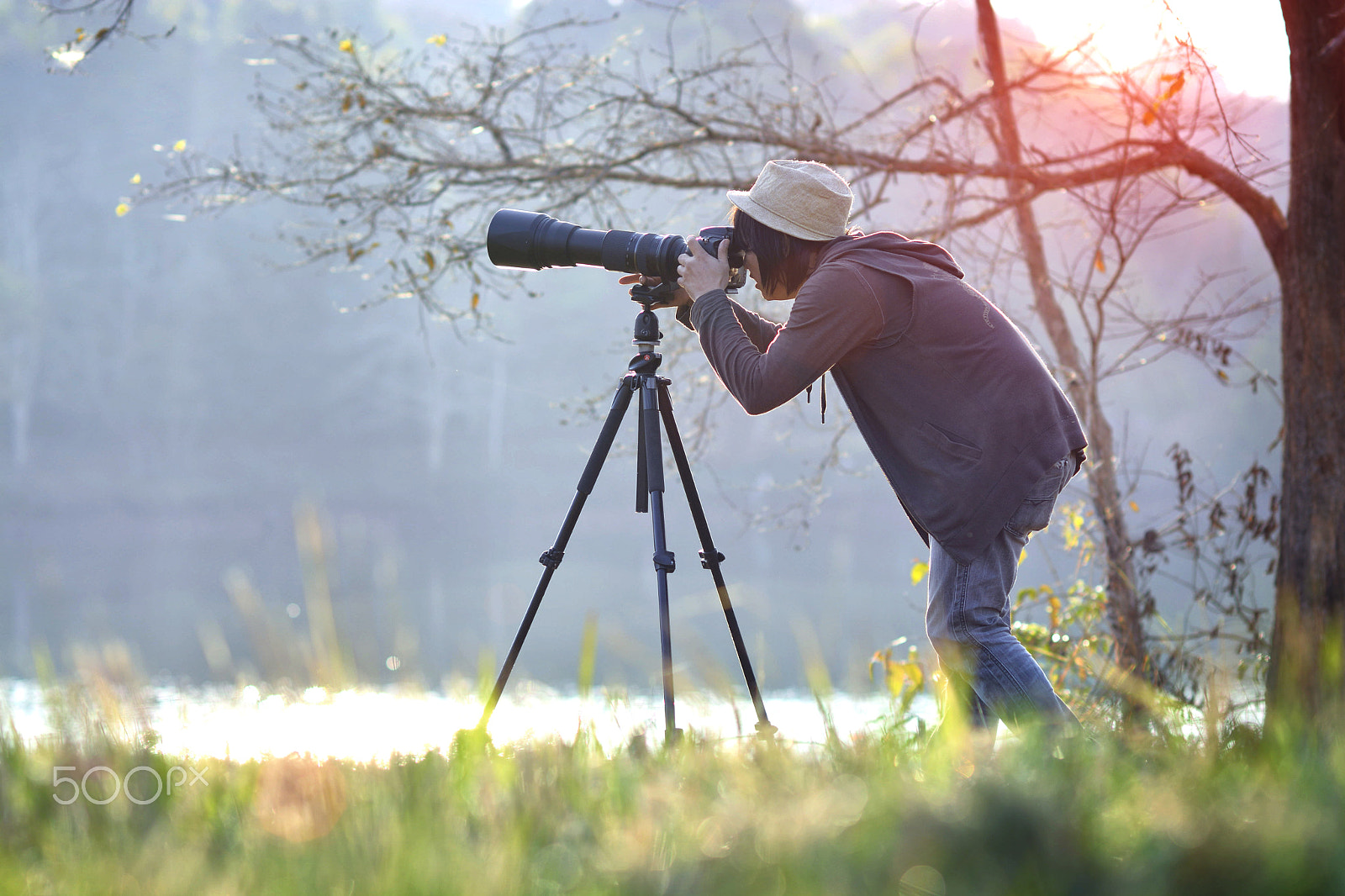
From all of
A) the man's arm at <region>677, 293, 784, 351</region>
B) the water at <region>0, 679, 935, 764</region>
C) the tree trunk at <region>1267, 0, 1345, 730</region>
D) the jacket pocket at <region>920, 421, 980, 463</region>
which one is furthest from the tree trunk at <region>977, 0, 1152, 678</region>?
the water at <region>0, 679, 935, 764</region>

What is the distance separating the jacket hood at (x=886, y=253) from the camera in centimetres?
163

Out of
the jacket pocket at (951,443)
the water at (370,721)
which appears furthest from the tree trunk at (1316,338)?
the water at (370,721)

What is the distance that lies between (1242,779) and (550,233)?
158 cm

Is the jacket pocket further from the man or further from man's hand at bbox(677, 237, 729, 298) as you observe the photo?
man's hand at bbox(677, 237, 729, 298)

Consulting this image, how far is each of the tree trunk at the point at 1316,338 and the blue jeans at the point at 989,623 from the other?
155cm

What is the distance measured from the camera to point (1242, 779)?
3.10 feet

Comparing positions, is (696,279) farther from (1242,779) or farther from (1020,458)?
(1242,779)

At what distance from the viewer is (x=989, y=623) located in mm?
1598

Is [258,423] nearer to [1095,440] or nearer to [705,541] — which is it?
[1095,440]

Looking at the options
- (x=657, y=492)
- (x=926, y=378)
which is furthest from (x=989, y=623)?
(x=657, y=492)

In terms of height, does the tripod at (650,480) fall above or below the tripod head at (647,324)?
below

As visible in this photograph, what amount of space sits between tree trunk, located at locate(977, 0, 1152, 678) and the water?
276cm

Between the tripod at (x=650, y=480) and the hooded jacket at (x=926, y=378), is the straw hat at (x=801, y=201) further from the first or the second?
the tripod at (x=650, y=480)

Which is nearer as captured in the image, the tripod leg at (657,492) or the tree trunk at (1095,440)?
the tripod leg at (657,492)
